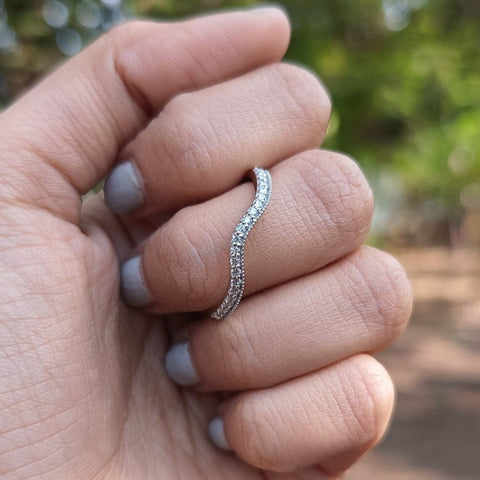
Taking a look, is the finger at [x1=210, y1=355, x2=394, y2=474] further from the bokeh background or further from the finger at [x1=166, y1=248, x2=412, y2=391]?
the bokeh background

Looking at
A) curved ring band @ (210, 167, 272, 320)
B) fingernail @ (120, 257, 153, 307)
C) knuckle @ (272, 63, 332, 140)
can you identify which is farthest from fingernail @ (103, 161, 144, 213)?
knuckle @ (272, 63, 332, 140)

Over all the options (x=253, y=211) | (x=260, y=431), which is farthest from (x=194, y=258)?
(x=260, y=431)

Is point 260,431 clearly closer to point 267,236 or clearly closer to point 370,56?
point 267,236

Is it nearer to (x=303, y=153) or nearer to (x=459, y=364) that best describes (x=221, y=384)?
(x=303, y=153)

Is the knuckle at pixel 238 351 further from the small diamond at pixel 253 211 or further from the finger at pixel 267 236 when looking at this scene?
the small diamond at pixel 253 211

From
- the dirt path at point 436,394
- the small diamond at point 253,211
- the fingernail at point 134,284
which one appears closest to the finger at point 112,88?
the fingernail at point 134,284

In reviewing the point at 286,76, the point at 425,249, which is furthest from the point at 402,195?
the point at 286,76
